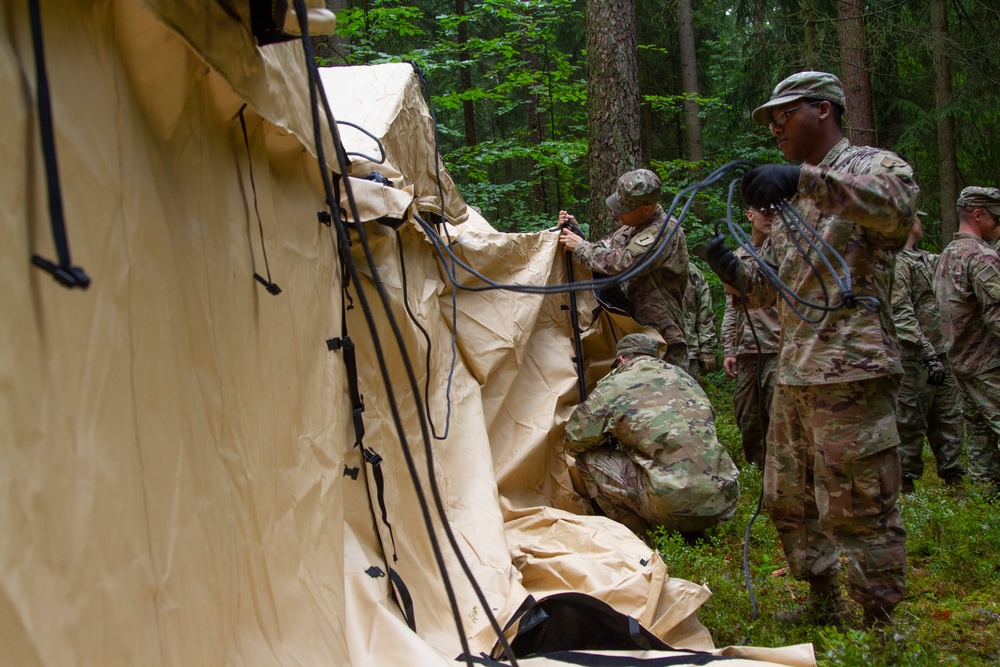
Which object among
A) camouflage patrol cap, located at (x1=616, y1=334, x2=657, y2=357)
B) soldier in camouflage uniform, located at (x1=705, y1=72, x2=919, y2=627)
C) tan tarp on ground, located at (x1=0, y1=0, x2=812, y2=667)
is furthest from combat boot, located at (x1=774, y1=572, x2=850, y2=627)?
camouflage patrol cap, located at (x1=616, y1=334, x2=657, y2=357)

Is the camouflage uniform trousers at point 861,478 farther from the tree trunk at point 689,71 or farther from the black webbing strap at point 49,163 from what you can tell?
the tree trunk at point 689,71

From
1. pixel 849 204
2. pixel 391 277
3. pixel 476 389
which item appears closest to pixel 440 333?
pixel 476 389

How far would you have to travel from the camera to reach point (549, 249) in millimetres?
5586

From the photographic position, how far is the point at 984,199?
594cm

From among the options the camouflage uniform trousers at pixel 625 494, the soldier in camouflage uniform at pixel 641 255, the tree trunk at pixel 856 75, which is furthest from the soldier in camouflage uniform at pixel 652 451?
the tree trunk at pixel 856 75

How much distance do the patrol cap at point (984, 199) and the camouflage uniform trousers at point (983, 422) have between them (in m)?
1.19

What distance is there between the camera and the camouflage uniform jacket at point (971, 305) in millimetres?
5703

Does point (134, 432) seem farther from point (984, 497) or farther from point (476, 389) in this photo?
point (984, 497)

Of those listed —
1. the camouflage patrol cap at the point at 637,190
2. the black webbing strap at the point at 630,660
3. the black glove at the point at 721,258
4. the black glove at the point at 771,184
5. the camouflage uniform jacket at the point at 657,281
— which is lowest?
the black webbing strap at the point at 630,660

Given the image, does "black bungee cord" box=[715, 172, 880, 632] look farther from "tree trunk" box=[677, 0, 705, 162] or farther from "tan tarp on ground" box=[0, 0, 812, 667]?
"tree trunk" box=[677, 0, 705, 162]

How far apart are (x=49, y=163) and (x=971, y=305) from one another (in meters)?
6.16

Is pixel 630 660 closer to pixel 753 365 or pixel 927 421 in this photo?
pixel 753 365

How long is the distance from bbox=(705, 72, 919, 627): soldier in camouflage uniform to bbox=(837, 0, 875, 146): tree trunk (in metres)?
6.16

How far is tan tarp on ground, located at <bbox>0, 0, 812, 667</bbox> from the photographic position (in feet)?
4.12
